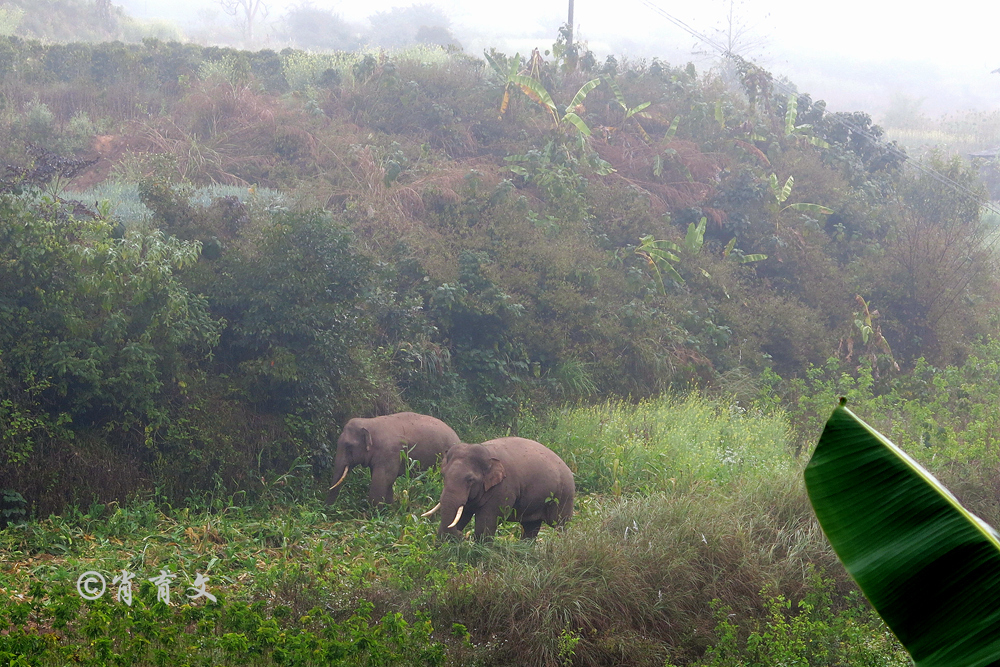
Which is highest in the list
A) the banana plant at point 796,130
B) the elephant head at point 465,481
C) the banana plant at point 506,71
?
the banana plant at point 506,71

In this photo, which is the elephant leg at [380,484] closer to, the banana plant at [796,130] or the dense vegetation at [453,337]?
the dense vegetation at [453,337]

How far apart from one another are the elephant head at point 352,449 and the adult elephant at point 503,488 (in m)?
1.64

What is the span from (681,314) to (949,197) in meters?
12.2

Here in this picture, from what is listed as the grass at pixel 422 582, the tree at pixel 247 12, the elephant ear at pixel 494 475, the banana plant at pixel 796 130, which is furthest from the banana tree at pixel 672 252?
the tree at pixel 247 12

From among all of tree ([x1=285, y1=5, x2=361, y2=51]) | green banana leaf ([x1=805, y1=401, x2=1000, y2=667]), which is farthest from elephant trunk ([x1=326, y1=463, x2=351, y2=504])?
tree ([x1=285, y1=5, x2=361, y2=51])

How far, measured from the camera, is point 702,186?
22031 millimetres

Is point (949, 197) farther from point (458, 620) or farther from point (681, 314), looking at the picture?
point (458, 620)

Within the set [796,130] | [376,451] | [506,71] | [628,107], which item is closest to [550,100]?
[506,71]

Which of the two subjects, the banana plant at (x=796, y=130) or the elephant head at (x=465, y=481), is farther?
the banana plant at (x=796, y=130)

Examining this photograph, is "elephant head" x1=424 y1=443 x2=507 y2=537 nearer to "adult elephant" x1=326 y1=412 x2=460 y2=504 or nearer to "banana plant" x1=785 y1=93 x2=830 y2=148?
"adult elephant" x1=326 y1=412 x2=460 y2=504

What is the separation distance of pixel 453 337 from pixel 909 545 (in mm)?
11665

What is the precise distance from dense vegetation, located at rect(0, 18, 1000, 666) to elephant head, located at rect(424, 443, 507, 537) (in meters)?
0.39

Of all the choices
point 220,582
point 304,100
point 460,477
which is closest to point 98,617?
point 220,582

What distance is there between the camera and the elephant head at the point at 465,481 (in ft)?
24.8
